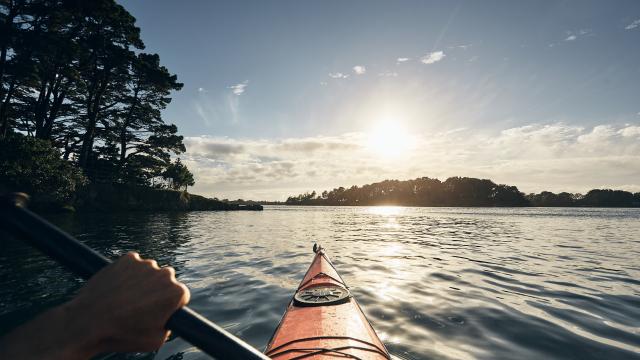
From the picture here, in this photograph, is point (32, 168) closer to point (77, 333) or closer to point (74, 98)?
point (74, 98)

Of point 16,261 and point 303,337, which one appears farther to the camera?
point 16,261

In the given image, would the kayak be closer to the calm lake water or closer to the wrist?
the calm lake water

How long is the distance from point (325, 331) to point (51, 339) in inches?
125

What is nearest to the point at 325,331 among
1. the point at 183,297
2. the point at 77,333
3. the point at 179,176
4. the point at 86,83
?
the point at 183,297

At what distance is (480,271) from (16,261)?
14.7m

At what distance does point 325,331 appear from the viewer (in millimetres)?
3674

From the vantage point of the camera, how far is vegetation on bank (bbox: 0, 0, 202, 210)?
21.4 meters

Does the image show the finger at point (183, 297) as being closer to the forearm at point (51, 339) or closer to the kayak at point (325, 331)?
the forearm at point (51, 339)

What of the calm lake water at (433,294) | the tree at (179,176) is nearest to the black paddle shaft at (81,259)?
the calm lake water at (433,294)

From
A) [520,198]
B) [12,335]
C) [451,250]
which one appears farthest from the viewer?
[520,198]

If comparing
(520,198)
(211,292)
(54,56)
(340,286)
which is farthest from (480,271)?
(520,198)

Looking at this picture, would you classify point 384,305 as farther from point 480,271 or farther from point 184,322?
point 184,322

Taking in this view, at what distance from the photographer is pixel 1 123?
77.4 ft

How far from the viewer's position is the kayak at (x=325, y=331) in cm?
325
